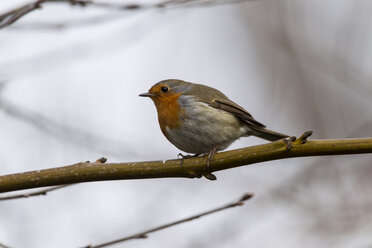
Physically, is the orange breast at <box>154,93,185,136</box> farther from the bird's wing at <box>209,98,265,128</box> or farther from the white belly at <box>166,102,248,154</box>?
the bird's wing at <box>209,98,265,128</box>

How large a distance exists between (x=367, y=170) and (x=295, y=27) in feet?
10.8

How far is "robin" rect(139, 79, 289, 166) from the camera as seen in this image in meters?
4.07

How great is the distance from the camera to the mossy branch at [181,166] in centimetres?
248

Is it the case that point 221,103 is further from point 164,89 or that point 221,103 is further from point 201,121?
point 164,89

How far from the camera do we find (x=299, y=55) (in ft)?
28.4

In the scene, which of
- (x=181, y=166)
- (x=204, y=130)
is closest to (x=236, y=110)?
(x=204, y=130)

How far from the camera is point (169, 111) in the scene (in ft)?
14.0

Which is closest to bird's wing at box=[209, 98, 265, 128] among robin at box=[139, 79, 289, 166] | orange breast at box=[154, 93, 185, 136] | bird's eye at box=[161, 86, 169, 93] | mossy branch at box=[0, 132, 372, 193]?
robin at box=[139, 79, 289, 166]

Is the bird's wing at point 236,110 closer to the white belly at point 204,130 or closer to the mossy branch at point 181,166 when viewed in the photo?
the white belly at point 204,130

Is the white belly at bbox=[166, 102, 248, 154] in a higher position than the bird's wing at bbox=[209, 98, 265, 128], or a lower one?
lower

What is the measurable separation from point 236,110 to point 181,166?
1.63 m

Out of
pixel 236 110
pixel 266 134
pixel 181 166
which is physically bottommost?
pixel 181 166

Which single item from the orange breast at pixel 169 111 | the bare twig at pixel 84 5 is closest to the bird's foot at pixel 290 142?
the bare twig at pixel 84 5

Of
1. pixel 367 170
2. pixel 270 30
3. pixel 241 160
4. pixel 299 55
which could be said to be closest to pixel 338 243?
pixel 367 170
